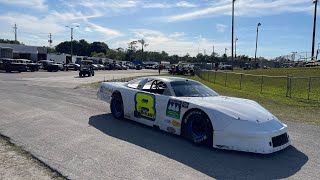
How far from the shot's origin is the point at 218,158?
570 cm

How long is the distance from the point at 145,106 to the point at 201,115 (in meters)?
1.91

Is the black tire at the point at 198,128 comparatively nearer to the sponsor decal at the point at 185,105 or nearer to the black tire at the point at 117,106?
the sponsor decal at the point at 185,105

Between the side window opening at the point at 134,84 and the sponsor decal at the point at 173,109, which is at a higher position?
the side window opening at the point at 134,84

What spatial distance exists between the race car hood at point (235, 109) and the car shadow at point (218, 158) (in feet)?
2.17

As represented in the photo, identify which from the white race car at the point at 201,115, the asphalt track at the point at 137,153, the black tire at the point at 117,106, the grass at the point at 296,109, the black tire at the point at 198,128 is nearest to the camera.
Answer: the asphalt track at the point at 137,153

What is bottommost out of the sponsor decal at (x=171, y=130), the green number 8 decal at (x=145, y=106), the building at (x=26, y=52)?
the sponsor decal at (x=171, y=130)

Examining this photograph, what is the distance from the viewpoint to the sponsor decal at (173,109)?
22.6ft

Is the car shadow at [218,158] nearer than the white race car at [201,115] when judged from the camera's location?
Yes

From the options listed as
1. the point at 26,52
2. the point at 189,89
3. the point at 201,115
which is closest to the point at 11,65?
the point at 26,52

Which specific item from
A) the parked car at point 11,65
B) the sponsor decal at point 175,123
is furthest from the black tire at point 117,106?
the parked car at point 11,65

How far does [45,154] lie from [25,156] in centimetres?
32

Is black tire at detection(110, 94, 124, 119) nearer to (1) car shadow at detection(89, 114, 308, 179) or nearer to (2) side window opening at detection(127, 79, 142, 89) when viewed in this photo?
(2) side window opening at detection(127, 79, 142, 89)

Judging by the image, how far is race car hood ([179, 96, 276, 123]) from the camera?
603 centimetres

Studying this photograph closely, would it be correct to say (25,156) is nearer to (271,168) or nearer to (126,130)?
(126,130)
